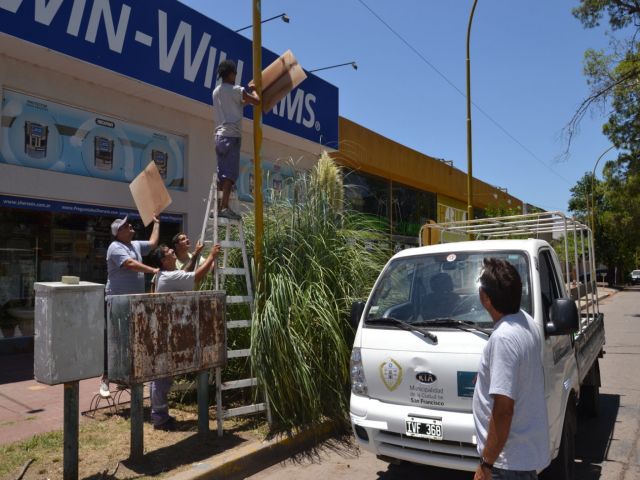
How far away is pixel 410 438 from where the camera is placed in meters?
4.04

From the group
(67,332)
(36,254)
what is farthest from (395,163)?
(67,332)

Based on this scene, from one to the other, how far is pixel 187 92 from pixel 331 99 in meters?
5.36

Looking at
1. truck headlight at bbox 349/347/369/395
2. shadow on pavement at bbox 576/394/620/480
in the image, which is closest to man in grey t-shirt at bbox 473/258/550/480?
truck headlight at bbox 349/347/369/395

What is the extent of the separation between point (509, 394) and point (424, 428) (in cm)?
162

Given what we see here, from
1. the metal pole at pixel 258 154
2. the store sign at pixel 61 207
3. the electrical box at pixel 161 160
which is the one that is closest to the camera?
the metal pole at pixel 258 154

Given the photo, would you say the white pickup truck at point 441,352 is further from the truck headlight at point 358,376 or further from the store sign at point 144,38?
the store sign at point 144,38

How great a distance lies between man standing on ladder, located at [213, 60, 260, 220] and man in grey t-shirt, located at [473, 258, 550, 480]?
3517mm

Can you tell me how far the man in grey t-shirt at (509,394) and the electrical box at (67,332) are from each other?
292 cm

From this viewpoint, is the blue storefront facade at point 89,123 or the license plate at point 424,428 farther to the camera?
the blue storefront facade at point 89,123

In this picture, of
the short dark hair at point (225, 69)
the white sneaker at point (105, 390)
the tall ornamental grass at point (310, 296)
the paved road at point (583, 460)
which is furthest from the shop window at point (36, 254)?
the paved road at point (583, 460)

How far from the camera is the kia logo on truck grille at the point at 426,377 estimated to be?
159 inches

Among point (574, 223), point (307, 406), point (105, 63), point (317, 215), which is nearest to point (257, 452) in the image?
point (307, 406)

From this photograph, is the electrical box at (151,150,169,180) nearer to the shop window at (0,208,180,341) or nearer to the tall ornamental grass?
the shop window at (0,208,180,341)

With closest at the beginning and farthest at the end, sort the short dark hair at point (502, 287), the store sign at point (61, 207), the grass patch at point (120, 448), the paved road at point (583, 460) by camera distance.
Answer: the short dark hair at point (502, 287) → the grass patch at point (120, 448) → the paved road at point (583, 460) → the store sign at point (61, 207)
